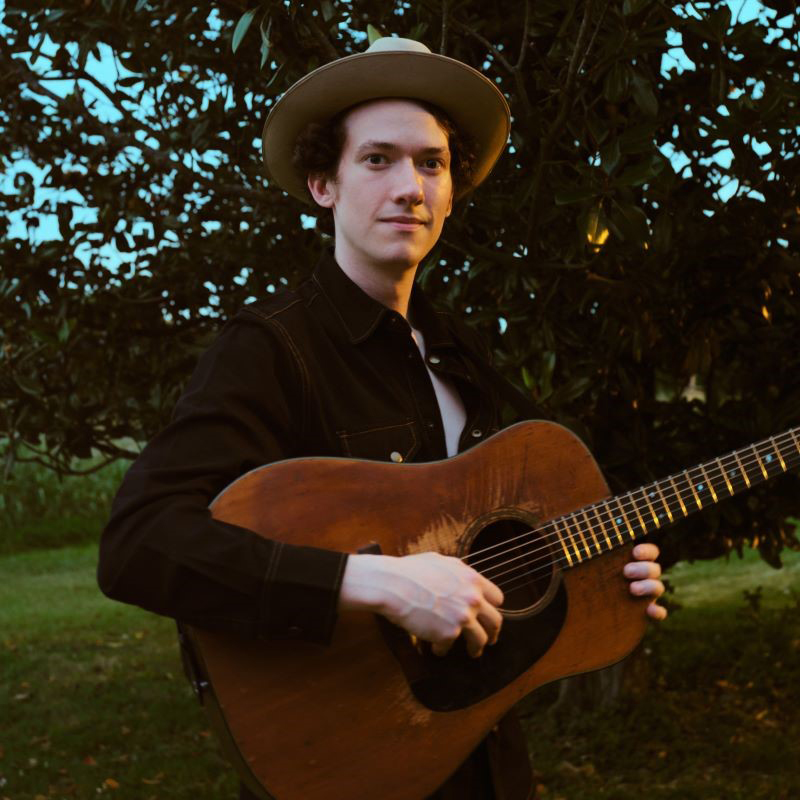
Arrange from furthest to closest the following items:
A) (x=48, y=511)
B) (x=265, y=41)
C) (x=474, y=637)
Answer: (x=48, y=511) < (x=265, y=41) < (x=474, y=637)

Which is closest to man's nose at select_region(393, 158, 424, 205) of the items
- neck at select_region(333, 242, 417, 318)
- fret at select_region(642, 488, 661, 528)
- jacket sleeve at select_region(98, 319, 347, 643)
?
neck at select_region(333, 242, 417, 318)

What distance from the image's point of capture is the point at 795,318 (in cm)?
398

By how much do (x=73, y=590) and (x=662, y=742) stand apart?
20.6 feet

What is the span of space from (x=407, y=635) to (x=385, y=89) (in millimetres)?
1142

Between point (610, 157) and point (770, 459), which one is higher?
point (610, 157)

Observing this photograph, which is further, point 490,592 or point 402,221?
point 402,221

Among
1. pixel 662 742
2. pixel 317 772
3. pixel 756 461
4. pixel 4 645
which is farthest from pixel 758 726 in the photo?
pixel 4 645

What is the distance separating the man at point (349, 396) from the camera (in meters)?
1.59

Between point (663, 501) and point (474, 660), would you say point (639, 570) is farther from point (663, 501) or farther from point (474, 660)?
point (474, 660)

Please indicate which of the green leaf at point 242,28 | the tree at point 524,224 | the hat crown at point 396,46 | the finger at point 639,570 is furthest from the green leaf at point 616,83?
the finger at point 639,570

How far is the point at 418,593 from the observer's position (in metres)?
1.59

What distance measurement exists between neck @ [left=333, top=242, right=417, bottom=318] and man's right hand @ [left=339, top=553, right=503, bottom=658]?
2.24 feet

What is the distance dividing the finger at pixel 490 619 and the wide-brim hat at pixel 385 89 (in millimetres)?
1112

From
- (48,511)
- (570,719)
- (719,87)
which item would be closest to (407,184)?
(719,87)
